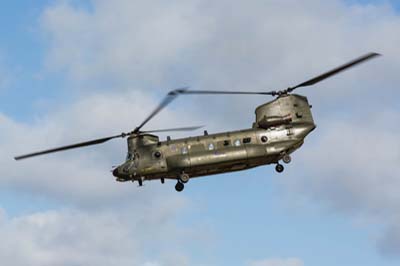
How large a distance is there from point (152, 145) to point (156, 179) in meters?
3.12

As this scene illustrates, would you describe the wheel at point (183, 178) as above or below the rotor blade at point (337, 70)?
below

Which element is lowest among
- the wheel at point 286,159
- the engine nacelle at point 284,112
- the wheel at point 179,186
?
the wheel at point 179,186

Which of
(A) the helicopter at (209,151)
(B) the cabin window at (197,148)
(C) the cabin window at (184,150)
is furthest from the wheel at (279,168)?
(C) the cabin window at (184,150)

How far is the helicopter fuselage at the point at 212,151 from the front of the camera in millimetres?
62062

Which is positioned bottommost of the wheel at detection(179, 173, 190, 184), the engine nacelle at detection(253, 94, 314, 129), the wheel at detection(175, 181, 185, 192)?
the wheel at detection(175, 181, 185, 192)

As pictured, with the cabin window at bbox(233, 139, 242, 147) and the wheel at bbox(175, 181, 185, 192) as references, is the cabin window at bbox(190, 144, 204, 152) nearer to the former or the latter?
the cabin window at bbox(233, 139, 242, 147)

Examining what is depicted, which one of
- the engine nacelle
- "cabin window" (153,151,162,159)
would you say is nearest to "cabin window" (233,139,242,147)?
the engine nacelle

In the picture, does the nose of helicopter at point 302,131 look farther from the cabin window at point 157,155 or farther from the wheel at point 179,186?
the cabin window at point 157,155

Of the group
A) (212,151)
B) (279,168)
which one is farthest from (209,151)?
(279,168)

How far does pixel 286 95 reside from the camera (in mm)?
66062

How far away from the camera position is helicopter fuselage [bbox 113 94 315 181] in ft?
204

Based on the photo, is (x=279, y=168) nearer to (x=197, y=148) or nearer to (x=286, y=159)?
(x=286, y=159)

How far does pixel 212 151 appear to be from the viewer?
6228cm

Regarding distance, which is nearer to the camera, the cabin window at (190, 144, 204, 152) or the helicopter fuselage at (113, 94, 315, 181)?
the helicopter fuselage at (113, 94, 315, 181)
